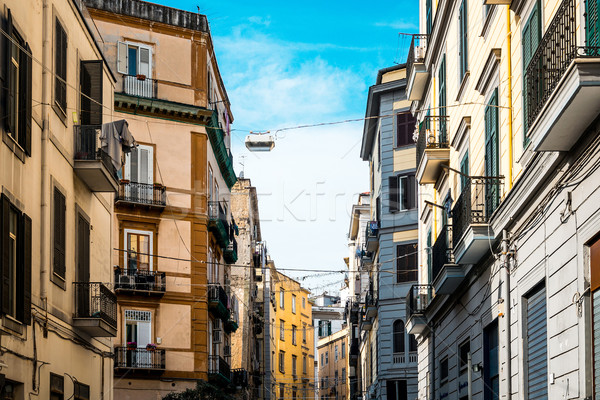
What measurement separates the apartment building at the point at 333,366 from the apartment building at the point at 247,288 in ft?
53.8

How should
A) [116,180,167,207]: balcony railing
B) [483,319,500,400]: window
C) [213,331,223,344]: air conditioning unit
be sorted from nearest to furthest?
[483,319,500,400]: window → [116,180,167,207]: balcony railing → [213,331,223,344]: air conditioning unit

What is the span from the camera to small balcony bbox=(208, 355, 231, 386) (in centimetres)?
3728

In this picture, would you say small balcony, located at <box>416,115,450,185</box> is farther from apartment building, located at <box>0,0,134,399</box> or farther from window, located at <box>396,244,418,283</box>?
window, located at <box>396,244,418,283</box>

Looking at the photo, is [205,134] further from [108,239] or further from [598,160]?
[598,160]

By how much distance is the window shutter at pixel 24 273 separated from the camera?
1554cm

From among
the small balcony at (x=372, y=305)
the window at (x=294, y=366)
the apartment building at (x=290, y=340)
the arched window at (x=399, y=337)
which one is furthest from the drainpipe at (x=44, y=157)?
the window at (x=294, y=366)

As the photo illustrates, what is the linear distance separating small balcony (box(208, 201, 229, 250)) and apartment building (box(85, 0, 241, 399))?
4.7 inches

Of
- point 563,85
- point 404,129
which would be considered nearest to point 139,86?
point 404,129

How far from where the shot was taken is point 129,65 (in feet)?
118

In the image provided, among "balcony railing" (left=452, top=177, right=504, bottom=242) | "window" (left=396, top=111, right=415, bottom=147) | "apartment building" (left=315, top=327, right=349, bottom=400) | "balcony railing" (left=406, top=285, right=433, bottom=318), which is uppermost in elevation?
"window" (left=396, top=111, right=415, bottom=147)

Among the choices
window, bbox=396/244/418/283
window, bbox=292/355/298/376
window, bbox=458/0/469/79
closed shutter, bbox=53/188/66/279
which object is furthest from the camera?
window, bbox=292/355/298/376

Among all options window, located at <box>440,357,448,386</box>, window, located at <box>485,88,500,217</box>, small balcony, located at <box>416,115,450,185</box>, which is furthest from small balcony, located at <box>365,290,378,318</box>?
window, located at <box>485,88,500,217</box>

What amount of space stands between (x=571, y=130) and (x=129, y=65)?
87.0 ft

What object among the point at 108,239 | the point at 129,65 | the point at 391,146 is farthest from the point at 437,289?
the point at 391,146
